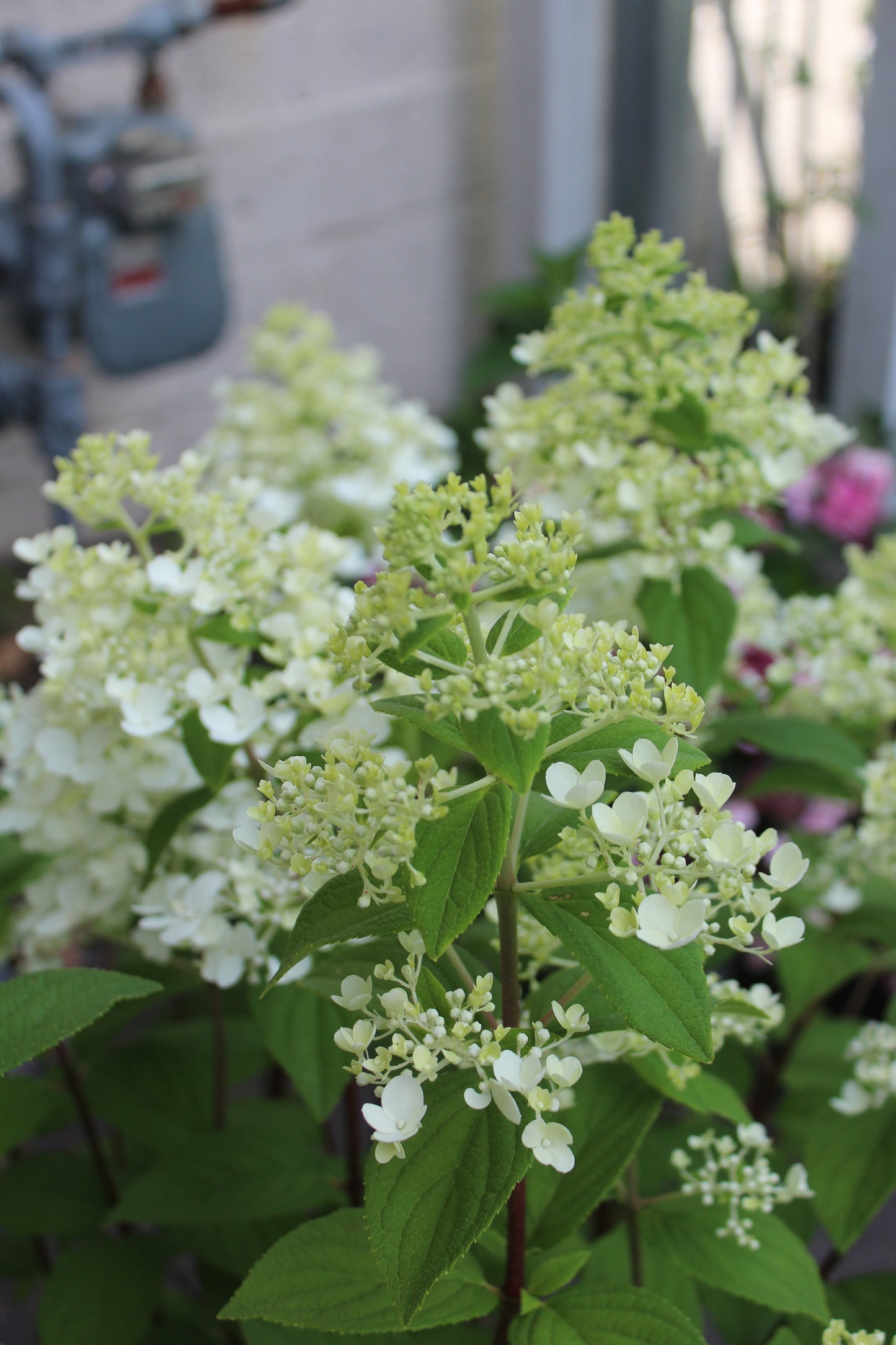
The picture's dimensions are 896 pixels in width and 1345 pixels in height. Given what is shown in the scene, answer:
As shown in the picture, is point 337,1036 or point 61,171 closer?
point 337,1036

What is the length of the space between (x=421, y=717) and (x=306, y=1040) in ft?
0.91

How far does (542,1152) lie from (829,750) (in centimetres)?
42

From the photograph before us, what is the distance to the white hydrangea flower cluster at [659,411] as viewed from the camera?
27.4 inches

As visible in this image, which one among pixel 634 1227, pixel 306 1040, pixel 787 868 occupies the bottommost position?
pixel 634 1227

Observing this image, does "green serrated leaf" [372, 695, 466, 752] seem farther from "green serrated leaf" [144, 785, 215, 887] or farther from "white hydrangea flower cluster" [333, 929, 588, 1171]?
"green serrated leaf" [144, 785, 215, 887]

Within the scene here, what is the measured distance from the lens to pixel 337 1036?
412 millimetres

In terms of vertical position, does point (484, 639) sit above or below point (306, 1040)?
above

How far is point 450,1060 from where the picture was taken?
0.41 m

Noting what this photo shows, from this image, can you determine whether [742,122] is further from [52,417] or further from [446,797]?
[446,797]

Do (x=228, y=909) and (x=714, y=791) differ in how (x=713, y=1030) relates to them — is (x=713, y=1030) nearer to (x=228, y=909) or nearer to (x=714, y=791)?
(x=714, y=791)

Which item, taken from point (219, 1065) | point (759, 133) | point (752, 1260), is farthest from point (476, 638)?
point (759, 133)

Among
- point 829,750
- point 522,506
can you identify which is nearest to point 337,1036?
point 522,506

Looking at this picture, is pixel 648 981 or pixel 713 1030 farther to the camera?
pixel 713 1030

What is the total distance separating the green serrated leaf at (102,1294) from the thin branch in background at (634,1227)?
11.4 inches
